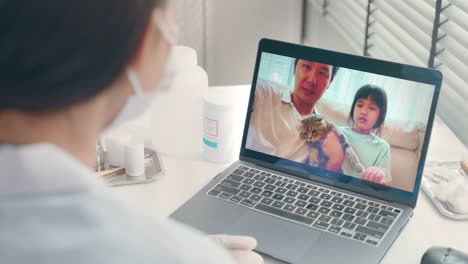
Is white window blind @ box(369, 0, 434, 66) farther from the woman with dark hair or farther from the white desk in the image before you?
the woman with dark hair

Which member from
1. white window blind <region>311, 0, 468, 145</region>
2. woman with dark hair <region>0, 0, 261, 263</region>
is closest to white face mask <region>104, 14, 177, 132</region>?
woman with dark hair <region>0, 0, 261, 263</region>

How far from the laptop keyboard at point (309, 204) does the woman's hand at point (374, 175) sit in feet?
0.12

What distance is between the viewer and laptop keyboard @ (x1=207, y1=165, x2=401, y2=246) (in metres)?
0.98

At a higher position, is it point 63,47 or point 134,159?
point 63,47

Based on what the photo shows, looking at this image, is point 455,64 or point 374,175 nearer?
point 374,175

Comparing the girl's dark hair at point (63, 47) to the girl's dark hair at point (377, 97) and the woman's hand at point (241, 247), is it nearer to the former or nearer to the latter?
the woman's hand at point (241, 247)

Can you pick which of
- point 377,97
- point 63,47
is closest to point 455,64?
point 377,97

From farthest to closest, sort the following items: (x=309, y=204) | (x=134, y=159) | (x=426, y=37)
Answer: (x=426, y=37) < (x=134, y=159) < (x=309, y=204)

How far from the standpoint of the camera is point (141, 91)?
542 millimetres

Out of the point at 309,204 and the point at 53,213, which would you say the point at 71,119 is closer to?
the point at 53,213

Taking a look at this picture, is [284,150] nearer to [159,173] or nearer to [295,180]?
[295,180]

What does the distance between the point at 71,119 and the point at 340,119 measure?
0.65m

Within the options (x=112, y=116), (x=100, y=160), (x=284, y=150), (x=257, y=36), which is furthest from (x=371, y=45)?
(x=112, y=116)

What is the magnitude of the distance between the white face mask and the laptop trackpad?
39cm
